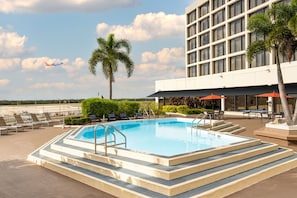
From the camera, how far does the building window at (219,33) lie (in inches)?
1608

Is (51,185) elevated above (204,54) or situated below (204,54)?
below

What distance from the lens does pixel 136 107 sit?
29688 mm

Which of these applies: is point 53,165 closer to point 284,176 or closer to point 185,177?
point 185,177

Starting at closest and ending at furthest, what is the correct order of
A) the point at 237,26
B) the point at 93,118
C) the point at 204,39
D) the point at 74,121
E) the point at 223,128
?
the point at 223,128
the point at 74,121
the point at 93,118
the point at 237,26
the point at 204,39

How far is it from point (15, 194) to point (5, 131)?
1329 cm

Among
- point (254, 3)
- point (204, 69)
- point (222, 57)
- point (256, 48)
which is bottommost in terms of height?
point (256, 48)

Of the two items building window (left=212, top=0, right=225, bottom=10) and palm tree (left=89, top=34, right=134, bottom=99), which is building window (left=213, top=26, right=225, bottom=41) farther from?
palm tree (left=89, top=34, right=134, bottom=99)

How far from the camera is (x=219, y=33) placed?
41625mm

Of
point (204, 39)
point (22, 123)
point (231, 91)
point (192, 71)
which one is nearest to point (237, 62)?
point (231, 91)

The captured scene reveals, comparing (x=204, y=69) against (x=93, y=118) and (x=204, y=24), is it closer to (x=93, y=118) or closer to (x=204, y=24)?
(x=204, y=24)

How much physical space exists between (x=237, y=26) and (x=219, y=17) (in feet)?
15.1

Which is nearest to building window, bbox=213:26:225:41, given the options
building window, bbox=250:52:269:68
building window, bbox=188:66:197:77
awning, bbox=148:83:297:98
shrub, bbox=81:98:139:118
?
building window, bbox=188:66:197:77

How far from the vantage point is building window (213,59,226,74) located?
1601 inches

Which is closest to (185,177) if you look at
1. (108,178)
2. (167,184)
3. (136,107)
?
(167,184)
